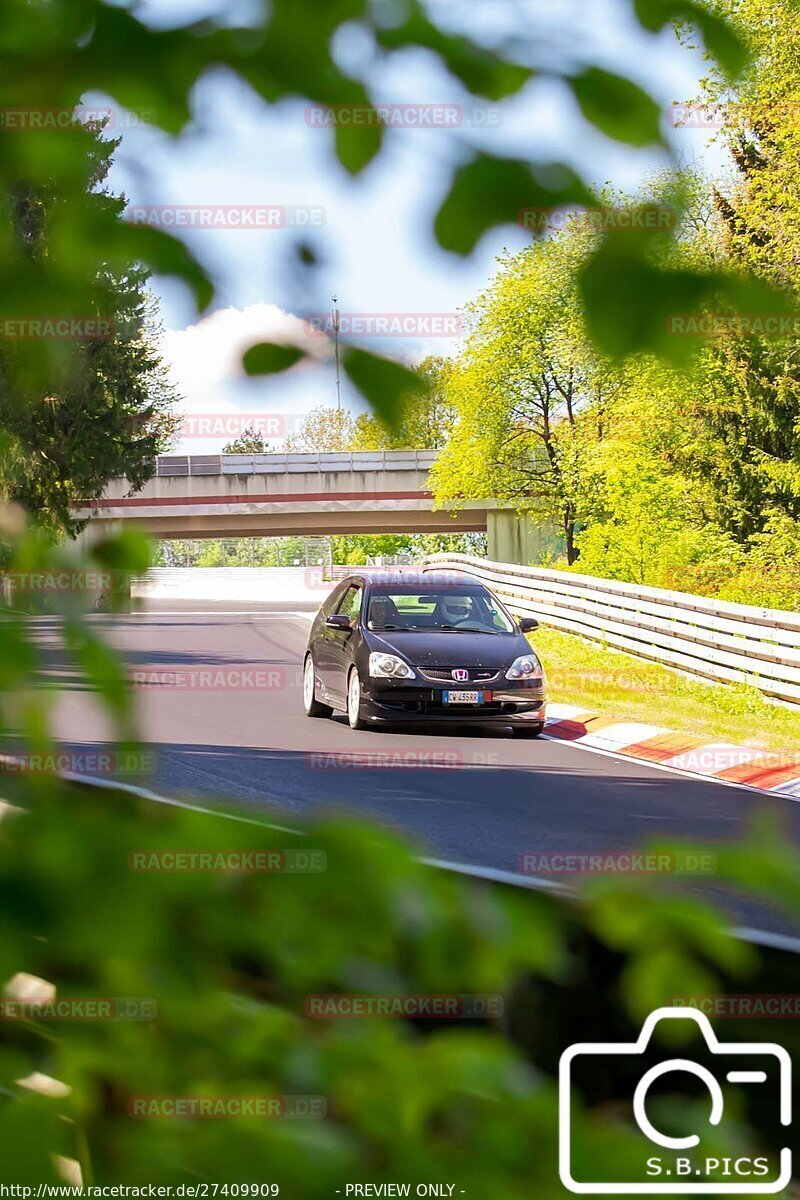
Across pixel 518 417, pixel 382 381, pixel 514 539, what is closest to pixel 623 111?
pixel 382 381

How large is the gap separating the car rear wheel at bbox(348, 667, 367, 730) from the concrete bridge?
99.6 feet

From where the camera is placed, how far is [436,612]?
14742 mm

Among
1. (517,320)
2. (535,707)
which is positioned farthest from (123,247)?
(517,320)

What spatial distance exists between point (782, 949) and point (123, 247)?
2.04 metres

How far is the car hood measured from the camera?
13.8m

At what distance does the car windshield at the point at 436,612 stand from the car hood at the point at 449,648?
26 cm

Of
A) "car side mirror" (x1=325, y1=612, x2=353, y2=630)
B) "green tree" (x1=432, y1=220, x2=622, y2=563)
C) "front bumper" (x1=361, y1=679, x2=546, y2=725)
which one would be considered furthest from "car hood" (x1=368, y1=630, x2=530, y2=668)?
"green tree" (x1=432, y1=220, x2=622, y2=563)

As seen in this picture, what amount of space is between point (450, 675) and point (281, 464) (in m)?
36.0

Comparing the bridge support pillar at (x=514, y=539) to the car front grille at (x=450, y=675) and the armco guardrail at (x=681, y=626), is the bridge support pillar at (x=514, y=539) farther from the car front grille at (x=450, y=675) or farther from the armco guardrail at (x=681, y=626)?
the car front grille at (x=450, y=675)

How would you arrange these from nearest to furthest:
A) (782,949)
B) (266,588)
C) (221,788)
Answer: (782,949) < (221,788) < (266,588)

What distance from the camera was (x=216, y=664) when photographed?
24453 millimetres

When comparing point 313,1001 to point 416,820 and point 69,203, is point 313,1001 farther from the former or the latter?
point 416,820

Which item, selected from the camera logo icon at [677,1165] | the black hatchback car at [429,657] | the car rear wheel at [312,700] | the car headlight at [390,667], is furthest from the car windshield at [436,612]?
the camera logo icon at [677,1165]

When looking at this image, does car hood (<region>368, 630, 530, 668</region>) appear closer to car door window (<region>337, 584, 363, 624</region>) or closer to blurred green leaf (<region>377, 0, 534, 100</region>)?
car door window (<region>337, 584, 363, 624</region>)
